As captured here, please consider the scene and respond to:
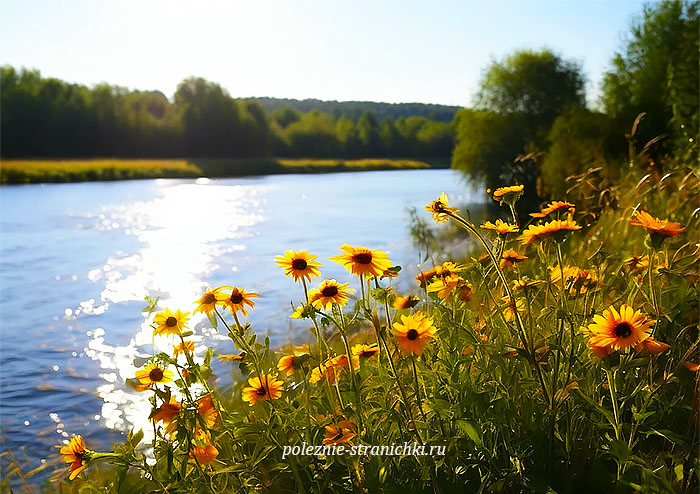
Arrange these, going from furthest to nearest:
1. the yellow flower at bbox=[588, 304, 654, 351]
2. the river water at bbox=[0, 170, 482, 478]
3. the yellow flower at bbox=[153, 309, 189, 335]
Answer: the river water at bbox=[0, 170, 482, 478], the yellow flower at bbox=[153, 309, 189, 335], the yellow flower at bbox=[588, 304, 654, 351]

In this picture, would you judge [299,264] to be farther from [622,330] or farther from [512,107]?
[512,107]

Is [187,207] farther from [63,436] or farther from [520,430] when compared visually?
[520,430]

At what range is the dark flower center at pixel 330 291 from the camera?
5.26ft

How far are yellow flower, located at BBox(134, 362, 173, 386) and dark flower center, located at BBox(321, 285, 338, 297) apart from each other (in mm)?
497

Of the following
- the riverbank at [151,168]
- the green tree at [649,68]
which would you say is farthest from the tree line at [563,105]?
the riverbank at [151,168]

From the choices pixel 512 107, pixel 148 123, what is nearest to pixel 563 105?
pixel 512 107

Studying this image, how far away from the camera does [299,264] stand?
5.32 feet

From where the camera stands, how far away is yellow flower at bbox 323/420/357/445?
5.05ft

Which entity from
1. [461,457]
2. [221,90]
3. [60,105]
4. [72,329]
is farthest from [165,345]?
[60,105]

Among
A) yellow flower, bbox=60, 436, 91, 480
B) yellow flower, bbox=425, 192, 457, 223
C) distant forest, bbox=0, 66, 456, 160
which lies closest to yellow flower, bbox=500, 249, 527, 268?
yellow flower, bbox=425, 192, 457, 223

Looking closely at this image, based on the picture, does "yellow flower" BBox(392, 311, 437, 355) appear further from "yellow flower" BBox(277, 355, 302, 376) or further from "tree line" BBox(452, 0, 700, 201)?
"tree line" BBox(452, 0, 700, 201)

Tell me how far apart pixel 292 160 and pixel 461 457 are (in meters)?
33.5

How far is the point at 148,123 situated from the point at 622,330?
115 feet

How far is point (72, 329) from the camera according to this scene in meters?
6.07
